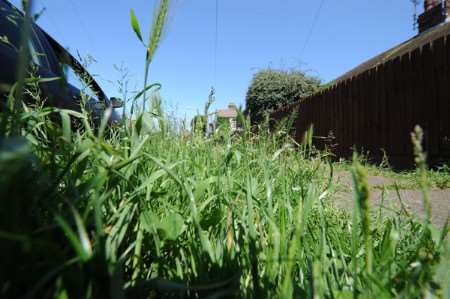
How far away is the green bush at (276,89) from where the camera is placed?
1764 cm

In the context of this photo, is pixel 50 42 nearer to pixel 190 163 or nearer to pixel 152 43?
pixel 190 163

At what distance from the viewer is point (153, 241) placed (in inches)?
32.1

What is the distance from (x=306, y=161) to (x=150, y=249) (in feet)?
3.56

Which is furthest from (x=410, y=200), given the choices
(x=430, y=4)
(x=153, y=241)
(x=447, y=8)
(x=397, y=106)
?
(x=430, y=4)

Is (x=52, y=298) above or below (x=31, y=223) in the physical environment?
below

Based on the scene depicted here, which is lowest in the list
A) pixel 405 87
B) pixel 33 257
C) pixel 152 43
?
pixel 33 257

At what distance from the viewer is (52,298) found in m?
0.53

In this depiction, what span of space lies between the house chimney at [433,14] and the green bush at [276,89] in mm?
5781

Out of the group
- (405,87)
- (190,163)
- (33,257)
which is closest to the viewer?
(33,257)

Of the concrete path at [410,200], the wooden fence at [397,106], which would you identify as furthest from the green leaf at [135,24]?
the wooden fence at [397,106]

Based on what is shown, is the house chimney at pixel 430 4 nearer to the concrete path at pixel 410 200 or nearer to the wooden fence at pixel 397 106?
the wooden fence at pixel 397 106

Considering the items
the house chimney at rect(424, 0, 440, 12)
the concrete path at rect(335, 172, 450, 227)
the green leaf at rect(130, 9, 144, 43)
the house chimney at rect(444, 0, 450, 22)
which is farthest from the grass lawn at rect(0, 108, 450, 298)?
the house chimney at rect(424, 0, 440, 12)

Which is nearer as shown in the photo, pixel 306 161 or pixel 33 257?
pixel 33 257

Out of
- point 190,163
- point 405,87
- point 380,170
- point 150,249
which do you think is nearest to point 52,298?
point 150,249
